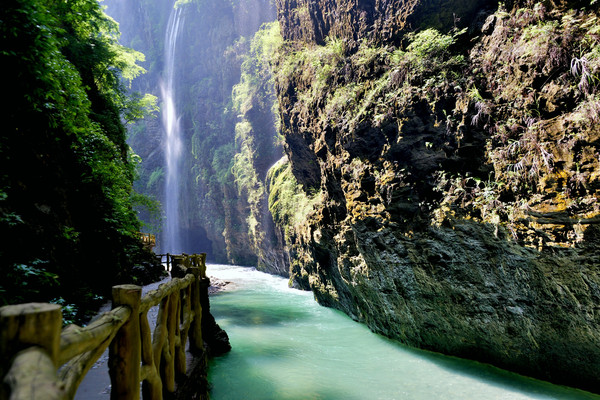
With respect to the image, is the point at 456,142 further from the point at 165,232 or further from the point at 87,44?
the point at 165,232

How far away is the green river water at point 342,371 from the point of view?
5660 mm

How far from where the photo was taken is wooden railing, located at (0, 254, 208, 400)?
3.33ft

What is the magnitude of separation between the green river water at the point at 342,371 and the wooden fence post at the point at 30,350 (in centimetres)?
522

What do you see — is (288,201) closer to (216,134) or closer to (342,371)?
(342,371)

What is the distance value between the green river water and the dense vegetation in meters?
3.53

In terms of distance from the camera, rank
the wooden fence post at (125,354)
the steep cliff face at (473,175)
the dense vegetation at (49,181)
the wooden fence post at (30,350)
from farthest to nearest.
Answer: the steep cliff face at (473,175)
the dense vegetation at (49,181)
the wooden fence post at (125,354)
the wooden fence post at (30,350)

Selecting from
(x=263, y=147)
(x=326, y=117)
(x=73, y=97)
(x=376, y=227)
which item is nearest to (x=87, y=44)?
(x=73, y=97)

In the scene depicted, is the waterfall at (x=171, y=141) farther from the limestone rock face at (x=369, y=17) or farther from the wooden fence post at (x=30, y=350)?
the wooden fence post at (x=30, y=350)

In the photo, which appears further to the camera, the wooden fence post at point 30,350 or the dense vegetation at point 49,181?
the dense vegetation at point 49,181

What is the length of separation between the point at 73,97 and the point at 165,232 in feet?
128

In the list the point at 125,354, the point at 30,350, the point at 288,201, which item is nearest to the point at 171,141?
the point at 288,201

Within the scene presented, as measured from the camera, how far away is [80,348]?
1.54m

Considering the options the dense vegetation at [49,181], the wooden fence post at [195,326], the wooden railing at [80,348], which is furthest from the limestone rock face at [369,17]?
the wooden railing at [80,348]

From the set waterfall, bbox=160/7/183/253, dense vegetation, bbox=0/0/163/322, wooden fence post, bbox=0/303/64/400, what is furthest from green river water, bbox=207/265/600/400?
waterfall, bbox=160/7/183/253
